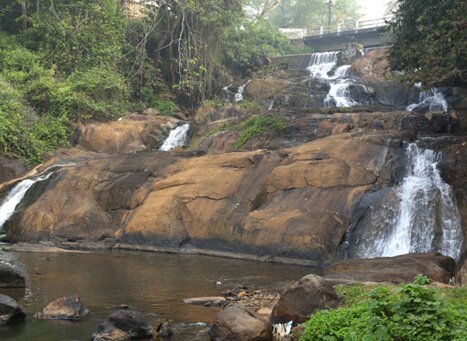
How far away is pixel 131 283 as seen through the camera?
12.0 m

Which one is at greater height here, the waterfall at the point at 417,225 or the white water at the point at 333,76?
the white water at the point at 333,76

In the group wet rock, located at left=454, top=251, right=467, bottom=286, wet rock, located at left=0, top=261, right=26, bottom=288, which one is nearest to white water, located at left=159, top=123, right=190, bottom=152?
wet rock, located at left=0, top=261, right=26, bottom=288

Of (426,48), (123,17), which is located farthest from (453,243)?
(123,17)

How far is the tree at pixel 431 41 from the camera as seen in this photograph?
1470cm

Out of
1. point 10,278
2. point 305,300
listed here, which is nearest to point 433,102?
point 305,300

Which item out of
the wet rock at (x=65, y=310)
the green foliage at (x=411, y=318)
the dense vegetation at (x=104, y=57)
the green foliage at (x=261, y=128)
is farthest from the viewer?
the dense vegetation at (x=104, y=57)

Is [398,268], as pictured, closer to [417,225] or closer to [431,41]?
[417,225]

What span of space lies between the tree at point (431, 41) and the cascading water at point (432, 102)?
15.2ft

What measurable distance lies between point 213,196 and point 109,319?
8563mm

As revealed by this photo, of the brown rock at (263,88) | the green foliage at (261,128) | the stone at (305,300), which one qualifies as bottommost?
the stone at (305,300)

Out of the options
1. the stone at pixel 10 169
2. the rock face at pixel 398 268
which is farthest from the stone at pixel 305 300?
the stone at pixel 10 169

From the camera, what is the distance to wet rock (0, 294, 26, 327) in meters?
8.85

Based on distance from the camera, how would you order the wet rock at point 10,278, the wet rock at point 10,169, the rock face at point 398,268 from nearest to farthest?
the rock face at point 398,268 → the wet rock at point 10,278 → the wet rock at point 10,169

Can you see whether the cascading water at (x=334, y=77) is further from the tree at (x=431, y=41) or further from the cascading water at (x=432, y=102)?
the tree at (x=431, y=41)
